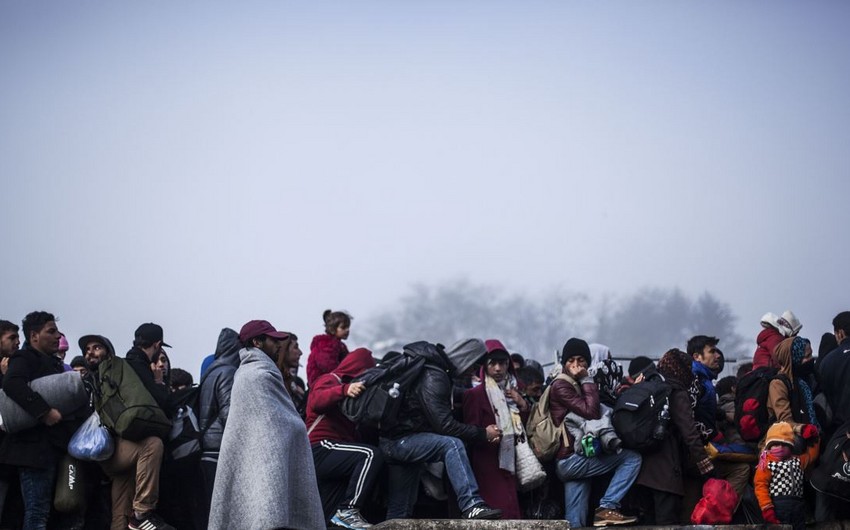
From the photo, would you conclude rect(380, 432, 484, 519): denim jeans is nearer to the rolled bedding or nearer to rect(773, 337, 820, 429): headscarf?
the rolled bedding

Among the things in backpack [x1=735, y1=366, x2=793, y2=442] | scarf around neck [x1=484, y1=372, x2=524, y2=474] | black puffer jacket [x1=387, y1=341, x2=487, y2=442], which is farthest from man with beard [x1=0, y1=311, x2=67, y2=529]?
backpack [x1=735, y1=366, x2=793, y2=442]

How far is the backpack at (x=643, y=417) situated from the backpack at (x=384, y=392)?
200cm

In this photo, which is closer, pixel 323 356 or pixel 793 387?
pixel 793 387

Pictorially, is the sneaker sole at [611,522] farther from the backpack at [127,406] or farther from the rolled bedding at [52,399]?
the rolled bedding at [52,399]

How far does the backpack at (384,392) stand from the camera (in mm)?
10070

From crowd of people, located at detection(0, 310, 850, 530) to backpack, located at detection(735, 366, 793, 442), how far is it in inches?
0.7

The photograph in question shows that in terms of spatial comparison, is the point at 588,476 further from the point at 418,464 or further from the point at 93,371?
the point at 93,371

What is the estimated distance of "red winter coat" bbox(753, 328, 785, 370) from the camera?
12.2m

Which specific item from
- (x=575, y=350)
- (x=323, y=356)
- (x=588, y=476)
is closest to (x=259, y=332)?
(x=323, y=356)

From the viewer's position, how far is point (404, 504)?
10188mm

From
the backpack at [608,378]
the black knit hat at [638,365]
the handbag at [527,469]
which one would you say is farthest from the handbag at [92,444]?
the black knit hat at [638,365]

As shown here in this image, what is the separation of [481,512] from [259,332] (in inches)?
112

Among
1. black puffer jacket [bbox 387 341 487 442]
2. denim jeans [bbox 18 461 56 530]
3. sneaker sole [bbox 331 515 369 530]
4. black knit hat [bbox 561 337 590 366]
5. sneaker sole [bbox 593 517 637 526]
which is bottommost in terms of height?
sneaker sole [bbox 593 517 637 526]

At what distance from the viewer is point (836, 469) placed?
10.5 metres
